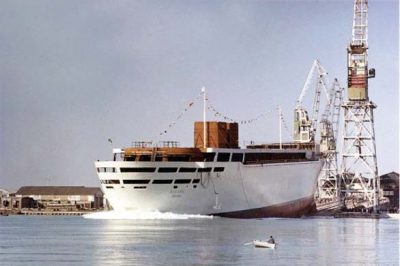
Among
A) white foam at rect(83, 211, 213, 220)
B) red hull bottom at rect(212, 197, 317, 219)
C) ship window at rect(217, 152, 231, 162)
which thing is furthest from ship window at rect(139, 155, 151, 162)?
red hull bottom at rect(212, 197, 317, 219)

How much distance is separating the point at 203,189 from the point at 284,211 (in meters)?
22.4

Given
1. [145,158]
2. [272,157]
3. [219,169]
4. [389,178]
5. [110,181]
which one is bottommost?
[110,181]

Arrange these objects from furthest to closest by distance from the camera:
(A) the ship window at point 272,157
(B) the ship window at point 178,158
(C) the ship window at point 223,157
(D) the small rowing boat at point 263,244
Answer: (A) the ship window at point 272,157, (C) the ship window at point 223,157, (B) the ship window at point 178,158, (D) the small rowing boat at point 263,244

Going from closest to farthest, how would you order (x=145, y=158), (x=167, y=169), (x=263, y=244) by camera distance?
(x=263, y=244) < (x=167, y=169) < (x=145, y=158)

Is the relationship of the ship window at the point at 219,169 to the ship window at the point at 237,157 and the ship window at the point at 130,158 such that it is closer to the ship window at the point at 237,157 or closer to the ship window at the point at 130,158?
the ship window at the point at 237,157

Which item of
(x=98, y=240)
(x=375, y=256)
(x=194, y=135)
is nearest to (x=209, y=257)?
(x=375, y=256)

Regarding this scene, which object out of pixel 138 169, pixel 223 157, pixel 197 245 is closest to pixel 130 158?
pixel 138 169

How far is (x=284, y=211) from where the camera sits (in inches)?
5374

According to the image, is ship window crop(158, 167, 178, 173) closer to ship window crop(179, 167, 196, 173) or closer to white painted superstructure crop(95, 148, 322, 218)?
white painted superstructure crop(95, 148, 322, 218)

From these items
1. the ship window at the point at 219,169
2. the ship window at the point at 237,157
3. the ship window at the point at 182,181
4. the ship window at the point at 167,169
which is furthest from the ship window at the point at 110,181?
the ship window at the point at 237,157

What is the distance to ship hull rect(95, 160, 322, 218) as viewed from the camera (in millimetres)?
113438

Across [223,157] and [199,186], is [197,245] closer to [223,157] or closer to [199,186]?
[199,186]

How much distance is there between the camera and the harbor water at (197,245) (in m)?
67.8

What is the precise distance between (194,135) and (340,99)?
4585 cm
